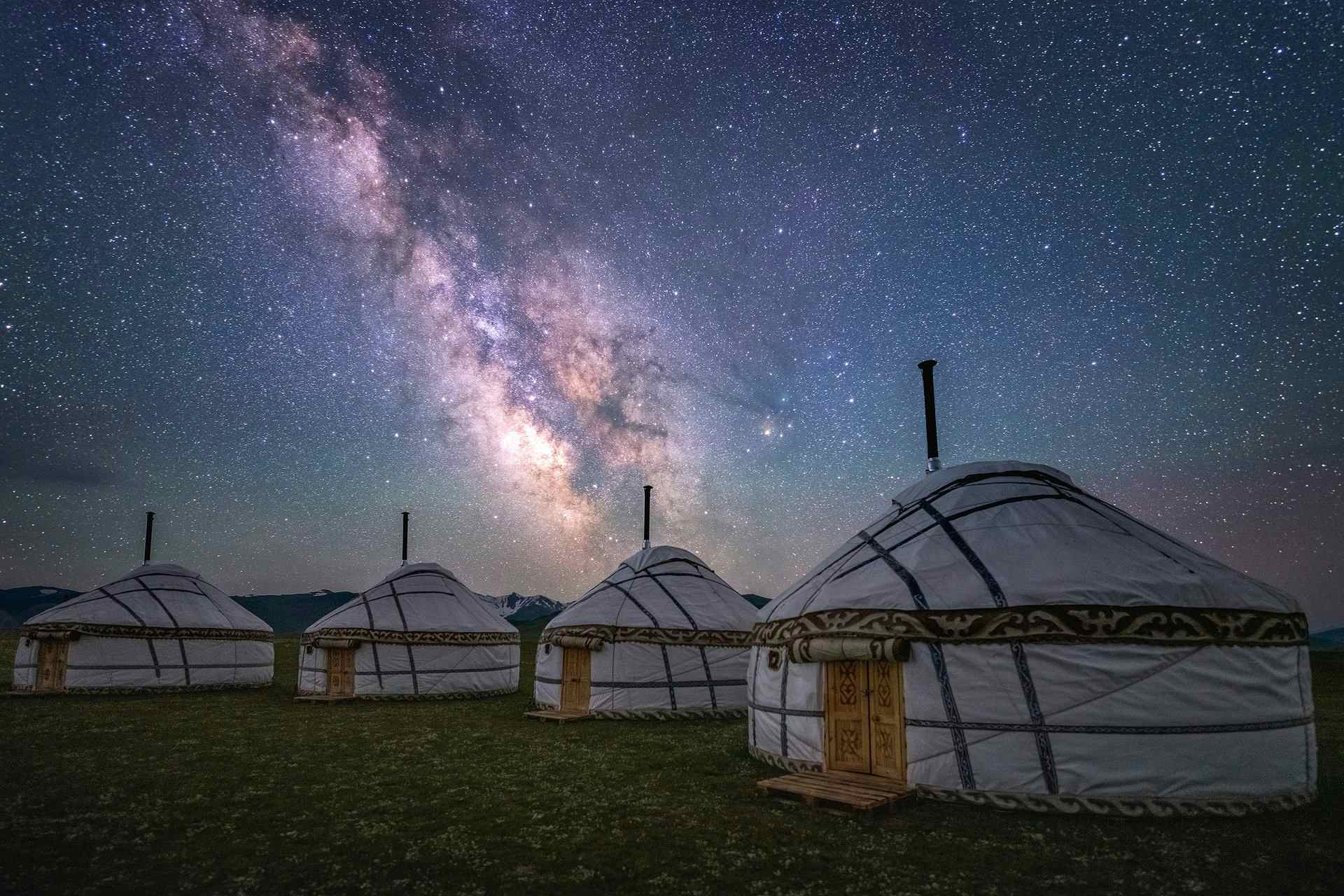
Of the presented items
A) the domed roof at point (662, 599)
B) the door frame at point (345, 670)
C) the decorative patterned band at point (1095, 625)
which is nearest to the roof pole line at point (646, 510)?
the domed roof at point (662, 599)

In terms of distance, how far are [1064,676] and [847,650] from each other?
5.05ft

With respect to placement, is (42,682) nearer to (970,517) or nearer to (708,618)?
(708,618)

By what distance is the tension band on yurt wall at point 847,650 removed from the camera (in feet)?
18.3

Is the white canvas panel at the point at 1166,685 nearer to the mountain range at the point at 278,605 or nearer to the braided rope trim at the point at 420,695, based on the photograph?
the braided rope trim at the point at 420,695

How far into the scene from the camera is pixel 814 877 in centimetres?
378

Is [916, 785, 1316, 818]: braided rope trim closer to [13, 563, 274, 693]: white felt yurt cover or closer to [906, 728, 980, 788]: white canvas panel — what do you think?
[906, 728, 980, 788]: white canvas panel

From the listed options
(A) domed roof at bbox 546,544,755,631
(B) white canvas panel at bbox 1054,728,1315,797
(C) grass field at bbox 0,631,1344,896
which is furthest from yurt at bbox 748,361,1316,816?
(A) domed roof at bbox 546,544,755,631

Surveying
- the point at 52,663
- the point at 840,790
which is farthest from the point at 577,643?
the point at 52,663

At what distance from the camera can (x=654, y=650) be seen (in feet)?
35.4

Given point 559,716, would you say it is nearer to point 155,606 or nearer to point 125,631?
point 125,631

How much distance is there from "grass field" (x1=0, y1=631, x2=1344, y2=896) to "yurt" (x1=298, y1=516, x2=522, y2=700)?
585 centimetres

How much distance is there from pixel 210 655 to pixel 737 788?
14.4 metres

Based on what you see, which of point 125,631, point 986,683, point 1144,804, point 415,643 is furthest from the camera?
point 125,631

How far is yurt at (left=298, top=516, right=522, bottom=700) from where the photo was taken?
1364cm
